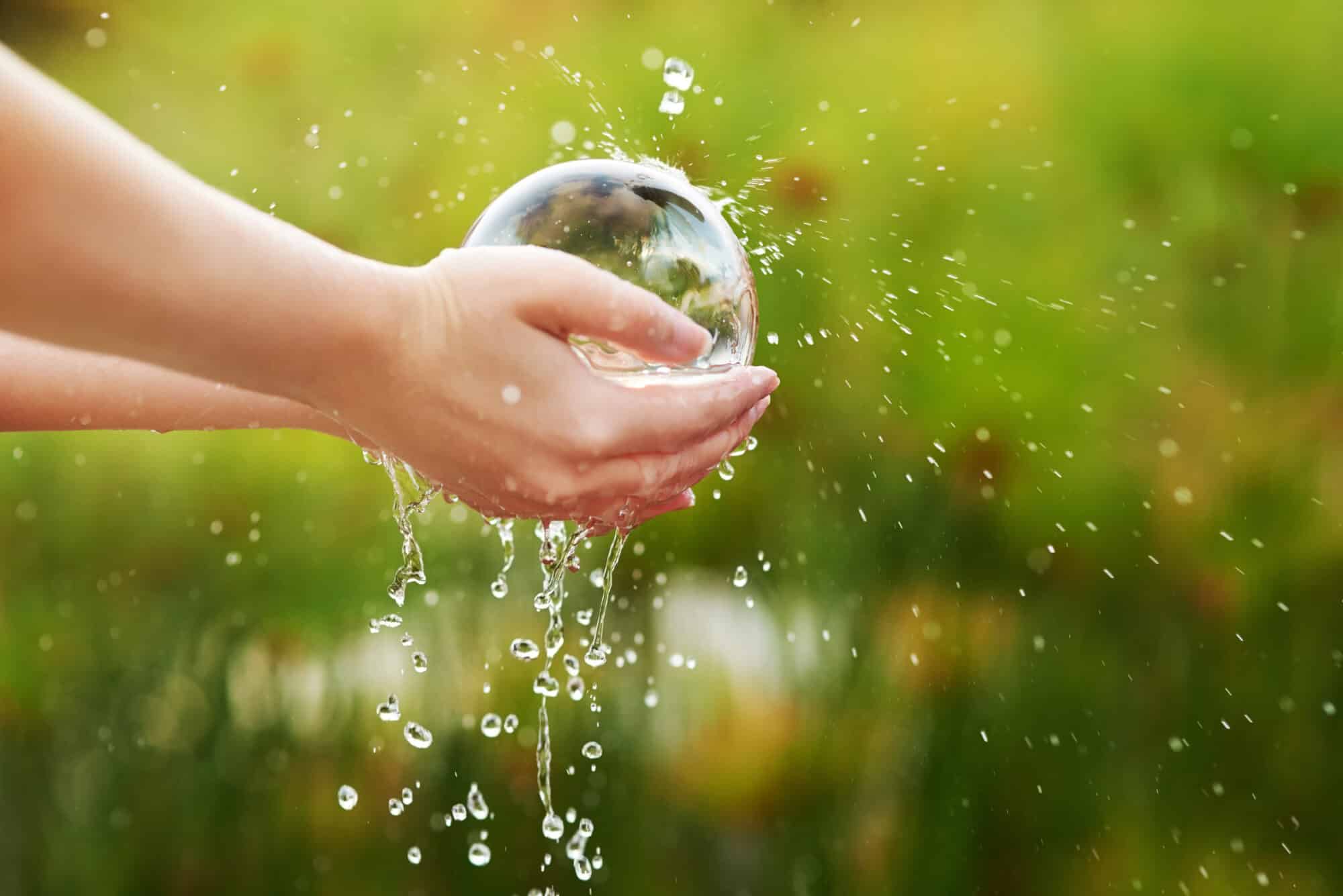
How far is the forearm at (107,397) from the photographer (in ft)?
4.38

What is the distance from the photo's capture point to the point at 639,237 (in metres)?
1.26

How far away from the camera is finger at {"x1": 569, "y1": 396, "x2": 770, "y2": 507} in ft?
3.64

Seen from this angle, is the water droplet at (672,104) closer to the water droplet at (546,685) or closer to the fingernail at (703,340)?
the water droplet at (546,685)

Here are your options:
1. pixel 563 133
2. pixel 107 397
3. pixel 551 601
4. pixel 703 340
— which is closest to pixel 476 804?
pixel 551 601

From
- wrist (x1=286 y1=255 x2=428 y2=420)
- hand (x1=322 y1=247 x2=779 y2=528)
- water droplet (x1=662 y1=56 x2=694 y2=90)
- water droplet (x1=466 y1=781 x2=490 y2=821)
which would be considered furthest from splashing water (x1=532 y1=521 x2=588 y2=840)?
water droplet (x1=662 y1=56 x2=694 y2=90)

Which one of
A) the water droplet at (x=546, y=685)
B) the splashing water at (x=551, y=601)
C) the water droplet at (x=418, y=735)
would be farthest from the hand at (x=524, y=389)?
the water droplet at (x=418, y=735)

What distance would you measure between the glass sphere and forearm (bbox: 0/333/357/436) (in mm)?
309

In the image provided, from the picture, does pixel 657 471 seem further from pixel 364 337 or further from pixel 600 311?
pixel 364 337

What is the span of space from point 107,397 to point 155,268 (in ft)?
1.75

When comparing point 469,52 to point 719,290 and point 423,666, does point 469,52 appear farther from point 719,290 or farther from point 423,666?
point 719,290

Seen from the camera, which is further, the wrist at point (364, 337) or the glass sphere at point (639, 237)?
the glass sphere at point (639, 237)

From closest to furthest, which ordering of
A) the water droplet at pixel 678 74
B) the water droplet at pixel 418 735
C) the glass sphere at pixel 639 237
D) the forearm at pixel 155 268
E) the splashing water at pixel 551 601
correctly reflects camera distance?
the forearm at pixel 155 268
the glass sphere at pixel 639 237
the splashing water at pixel 551 601
the water droplet at pixel 418 735
the water droplet at pixel 678 74

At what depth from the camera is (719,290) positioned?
129 cm

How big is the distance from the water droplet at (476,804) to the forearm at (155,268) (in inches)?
53.4
